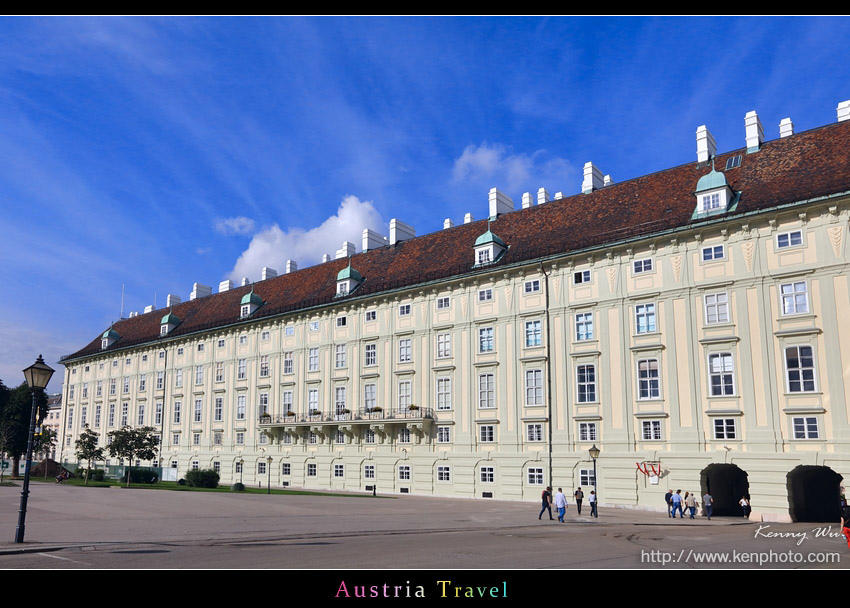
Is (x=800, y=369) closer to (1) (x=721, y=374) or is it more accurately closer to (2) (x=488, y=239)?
(1) (x=721, y=374)

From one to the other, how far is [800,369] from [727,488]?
10659 mm

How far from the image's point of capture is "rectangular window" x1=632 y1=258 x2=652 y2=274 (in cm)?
4109

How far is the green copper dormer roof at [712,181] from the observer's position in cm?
3953

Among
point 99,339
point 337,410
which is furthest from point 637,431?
point 99,339

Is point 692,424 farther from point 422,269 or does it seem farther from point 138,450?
point 138,450

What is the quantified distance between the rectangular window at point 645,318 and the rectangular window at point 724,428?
625 cm

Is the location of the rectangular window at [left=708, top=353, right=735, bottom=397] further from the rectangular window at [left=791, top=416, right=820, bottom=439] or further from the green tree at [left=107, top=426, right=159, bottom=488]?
the green tree at [left=107, top=426, right=159, bottom=488]

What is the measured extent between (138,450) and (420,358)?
26639 millimetres

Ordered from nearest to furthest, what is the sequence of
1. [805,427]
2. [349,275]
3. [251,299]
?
1. [805,427]
2. [349,275]
3. [251,299]

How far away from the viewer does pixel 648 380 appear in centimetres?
4003

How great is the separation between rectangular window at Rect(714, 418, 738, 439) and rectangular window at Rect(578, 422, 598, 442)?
695 cm

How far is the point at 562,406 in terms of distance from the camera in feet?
141

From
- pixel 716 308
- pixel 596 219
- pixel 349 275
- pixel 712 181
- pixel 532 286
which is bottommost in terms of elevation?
pixel 716 308

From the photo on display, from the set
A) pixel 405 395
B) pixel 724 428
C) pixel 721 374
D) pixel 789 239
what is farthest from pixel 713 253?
pixel 405 395
